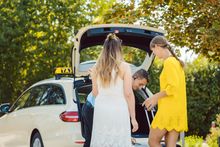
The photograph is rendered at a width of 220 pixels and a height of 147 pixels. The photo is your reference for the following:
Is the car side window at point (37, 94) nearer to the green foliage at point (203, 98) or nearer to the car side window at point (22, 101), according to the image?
the car side window at point (22, 101)

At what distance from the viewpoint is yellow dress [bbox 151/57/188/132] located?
7.21 metres

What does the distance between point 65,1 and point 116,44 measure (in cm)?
1685

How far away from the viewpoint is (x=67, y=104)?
856 cm

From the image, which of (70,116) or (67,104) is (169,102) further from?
(67,104)

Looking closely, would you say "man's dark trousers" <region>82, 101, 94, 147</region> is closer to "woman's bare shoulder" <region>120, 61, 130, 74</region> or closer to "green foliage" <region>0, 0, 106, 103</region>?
"woman's bare shoulder" <region>120, 61, 130, 74</region>

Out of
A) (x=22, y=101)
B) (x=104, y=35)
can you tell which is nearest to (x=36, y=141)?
(x=22, y=101)

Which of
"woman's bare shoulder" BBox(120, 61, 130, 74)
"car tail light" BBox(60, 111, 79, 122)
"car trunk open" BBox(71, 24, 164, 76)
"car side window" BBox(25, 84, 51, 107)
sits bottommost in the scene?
"car tail light" BBox(60, 111, 79, 122)

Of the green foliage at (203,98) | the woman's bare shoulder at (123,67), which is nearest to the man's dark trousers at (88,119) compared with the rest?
the woman's bare shoulder at (123,67)

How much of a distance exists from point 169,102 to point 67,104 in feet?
6.03

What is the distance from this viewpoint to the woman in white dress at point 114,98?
263 inches

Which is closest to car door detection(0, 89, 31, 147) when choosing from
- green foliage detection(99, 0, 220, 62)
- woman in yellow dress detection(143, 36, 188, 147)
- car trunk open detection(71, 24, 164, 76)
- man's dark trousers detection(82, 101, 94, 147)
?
car trunk open detection(71, 24, 164, 76)

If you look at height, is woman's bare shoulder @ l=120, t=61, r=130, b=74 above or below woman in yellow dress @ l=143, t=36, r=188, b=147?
above

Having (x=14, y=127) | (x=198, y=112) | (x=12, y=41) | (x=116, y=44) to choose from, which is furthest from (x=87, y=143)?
(x=12, y=41)

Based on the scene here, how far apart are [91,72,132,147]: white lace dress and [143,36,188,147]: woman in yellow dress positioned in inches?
25.8
